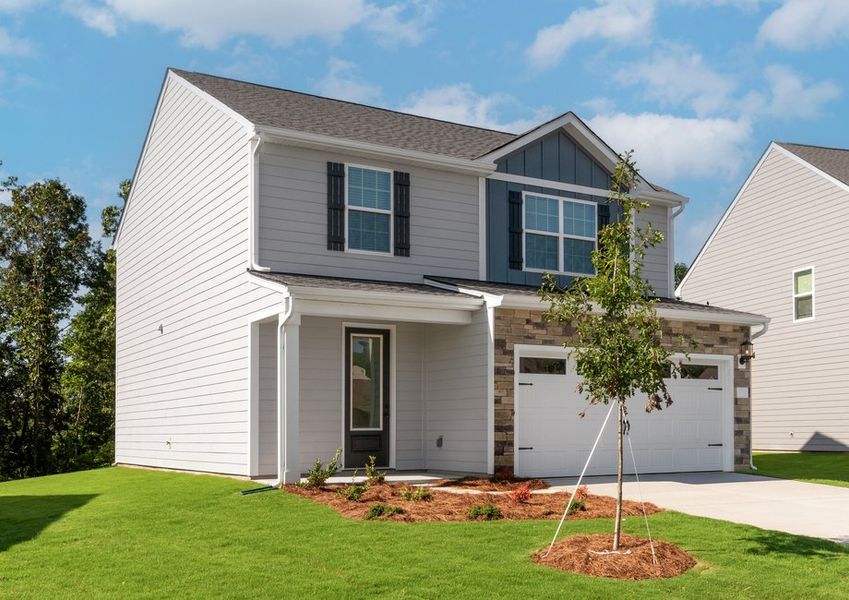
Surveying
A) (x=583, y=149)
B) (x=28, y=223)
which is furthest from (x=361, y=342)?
(x=28, y=223)

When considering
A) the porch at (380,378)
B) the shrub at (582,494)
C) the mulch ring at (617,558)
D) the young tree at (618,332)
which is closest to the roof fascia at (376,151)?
the porch at (380,378)

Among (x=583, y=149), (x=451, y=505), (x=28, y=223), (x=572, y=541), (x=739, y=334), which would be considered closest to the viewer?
(x=572, y=541)

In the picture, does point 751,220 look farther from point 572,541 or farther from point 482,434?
point 572,541

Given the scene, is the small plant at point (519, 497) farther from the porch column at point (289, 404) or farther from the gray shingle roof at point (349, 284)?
the gray shingle roof at point (349, 284)

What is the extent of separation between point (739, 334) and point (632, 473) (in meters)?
3.45

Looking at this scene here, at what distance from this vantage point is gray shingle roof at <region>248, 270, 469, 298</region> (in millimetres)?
12852

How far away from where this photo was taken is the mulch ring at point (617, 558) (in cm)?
761

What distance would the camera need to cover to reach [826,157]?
23.0m

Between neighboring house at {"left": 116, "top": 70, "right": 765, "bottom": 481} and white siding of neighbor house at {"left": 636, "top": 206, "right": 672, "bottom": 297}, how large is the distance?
10cm

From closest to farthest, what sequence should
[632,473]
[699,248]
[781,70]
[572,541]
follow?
1. [572,541]
2. [632,473]
3. [781,70]
4. [699,248]

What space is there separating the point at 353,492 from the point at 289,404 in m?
1.82

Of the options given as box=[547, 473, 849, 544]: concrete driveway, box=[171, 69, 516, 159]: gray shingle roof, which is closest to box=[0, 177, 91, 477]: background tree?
box=[171, 69, 516, 159]: gray shingle roof

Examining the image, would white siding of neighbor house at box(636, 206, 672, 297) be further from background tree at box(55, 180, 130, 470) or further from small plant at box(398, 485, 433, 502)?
background tree at box(55, 180, 130, 470)

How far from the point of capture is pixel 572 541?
334 inches
